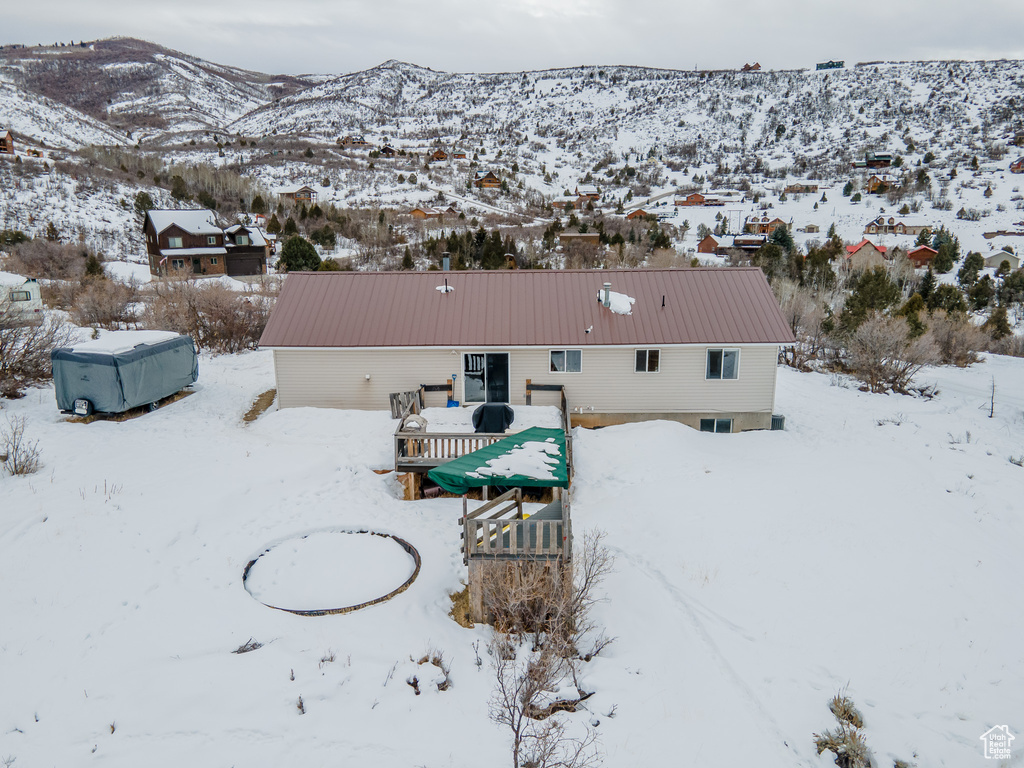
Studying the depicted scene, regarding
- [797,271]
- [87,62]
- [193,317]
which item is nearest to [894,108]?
[797,271]

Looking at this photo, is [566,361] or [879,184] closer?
[566,361]

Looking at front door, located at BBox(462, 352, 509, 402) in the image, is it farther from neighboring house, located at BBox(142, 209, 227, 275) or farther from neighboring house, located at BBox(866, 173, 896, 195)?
neighboring house, located at BBox(866, 173, 896, 195)

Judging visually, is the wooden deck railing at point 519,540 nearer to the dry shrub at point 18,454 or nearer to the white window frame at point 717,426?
the white window frame at point 717,426

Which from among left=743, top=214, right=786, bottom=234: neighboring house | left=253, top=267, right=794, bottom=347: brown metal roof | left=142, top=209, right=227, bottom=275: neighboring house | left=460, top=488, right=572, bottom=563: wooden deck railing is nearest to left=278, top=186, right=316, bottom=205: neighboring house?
left=142, top=209, right=227, bottom=275: neighboring house

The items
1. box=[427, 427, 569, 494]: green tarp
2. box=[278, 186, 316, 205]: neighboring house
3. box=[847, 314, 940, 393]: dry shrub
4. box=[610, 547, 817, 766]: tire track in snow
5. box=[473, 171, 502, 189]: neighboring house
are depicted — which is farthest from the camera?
box=[473, 171, 502, 189]: neighboring house

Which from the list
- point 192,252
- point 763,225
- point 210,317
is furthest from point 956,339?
point 192,252

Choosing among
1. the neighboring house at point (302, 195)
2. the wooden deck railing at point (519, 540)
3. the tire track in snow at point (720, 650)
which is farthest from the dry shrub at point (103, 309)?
the neighboring house at point (302, 195)

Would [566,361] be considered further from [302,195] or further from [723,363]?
[302,195]
